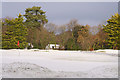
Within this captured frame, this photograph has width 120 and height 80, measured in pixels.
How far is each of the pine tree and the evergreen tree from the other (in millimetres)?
14000

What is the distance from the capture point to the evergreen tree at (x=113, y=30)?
81.8ft

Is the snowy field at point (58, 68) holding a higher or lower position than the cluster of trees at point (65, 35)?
lower

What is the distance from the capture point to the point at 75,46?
81.6 feet

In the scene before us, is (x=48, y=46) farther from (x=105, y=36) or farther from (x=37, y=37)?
(x=105, y=36)

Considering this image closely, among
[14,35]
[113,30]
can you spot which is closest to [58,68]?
[14,35]

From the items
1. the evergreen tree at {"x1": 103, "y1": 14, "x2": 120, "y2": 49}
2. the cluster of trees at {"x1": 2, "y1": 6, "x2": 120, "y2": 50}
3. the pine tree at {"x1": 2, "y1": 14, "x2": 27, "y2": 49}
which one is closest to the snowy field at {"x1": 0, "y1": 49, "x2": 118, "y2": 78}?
the cluster of trees at {"x1": 2, "y1": 6, "x2": 120, "y2": 50}

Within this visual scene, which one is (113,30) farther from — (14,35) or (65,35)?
(14,35)

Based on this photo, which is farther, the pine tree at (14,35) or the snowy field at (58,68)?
the pine tree at (14,35)

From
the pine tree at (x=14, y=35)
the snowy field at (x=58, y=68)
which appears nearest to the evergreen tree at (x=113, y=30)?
the pine tree at (x=14, y=35)

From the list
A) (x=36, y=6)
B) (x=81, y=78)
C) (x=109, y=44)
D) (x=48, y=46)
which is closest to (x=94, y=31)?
(x=109, y=44)

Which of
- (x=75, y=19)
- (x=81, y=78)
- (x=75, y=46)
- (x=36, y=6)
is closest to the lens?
(x=81, y=78)

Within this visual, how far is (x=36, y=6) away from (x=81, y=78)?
2665cm

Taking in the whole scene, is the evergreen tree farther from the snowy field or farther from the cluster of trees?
the snowy field

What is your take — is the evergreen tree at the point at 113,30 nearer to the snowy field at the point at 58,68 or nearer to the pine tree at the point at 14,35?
the pine tree at the point at 14,35
